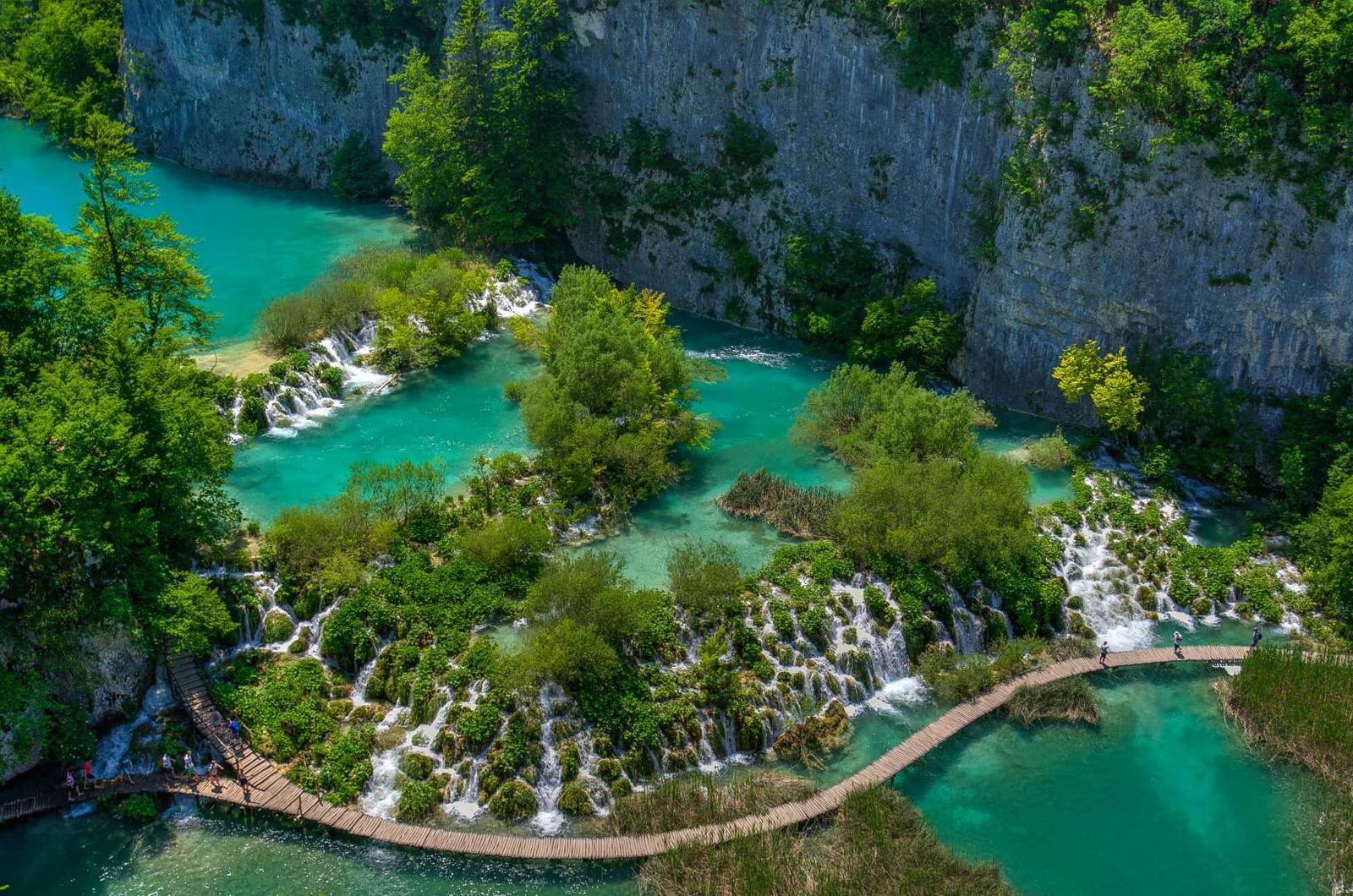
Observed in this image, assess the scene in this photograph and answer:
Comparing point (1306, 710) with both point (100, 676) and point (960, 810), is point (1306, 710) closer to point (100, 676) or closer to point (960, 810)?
point (960, 810)

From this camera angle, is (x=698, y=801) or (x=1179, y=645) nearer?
(x=698, y=801)

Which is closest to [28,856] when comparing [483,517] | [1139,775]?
[483,517]

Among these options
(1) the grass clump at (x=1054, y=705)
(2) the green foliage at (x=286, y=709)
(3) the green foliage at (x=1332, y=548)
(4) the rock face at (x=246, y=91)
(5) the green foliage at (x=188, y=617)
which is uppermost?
(4) the rock face at (x=246, y=91)

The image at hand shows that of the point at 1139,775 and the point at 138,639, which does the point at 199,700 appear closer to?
the point at 138,639

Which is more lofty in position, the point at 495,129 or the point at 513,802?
the point at 495,129

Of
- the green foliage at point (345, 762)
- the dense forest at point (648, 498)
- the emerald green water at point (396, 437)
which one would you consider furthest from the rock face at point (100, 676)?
the emerald green water at point (396, 437)

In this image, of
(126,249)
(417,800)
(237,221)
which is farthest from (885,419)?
(237,221)

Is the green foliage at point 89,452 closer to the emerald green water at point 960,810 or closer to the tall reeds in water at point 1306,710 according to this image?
the emerald green water at point 960,810
